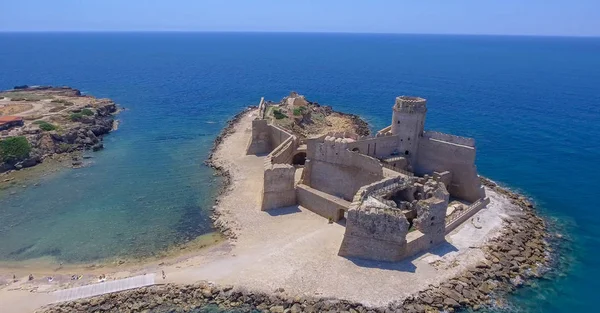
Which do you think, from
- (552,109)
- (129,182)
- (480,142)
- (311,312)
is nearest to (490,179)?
(480,142)

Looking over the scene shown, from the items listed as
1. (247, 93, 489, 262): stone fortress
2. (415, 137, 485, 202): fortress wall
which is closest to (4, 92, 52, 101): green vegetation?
(247, 93, 489, 262): stone fortress

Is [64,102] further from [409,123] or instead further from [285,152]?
[409,123]

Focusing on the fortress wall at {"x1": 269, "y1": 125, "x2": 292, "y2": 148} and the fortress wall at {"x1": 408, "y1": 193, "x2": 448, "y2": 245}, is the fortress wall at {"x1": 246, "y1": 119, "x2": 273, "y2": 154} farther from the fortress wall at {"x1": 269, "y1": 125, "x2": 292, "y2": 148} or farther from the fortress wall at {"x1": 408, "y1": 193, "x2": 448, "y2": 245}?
the fortress wall at {"x1": 408, "y1": 193, "x2": 448, "y2": 245}

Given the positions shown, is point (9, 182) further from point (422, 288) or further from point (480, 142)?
point (480, 142)

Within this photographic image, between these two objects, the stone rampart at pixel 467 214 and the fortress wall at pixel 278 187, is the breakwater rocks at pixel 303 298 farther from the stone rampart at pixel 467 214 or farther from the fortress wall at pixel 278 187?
the fortress wall at pixel 278 187

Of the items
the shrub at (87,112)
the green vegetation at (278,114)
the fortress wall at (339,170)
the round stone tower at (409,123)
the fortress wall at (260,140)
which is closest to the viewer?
the fortress wall at (339,170)

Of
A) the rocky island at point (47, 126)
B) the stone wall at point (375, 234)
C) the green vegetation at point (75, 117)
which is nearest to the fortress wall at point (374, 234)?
the stone wall at point (375, 234)
